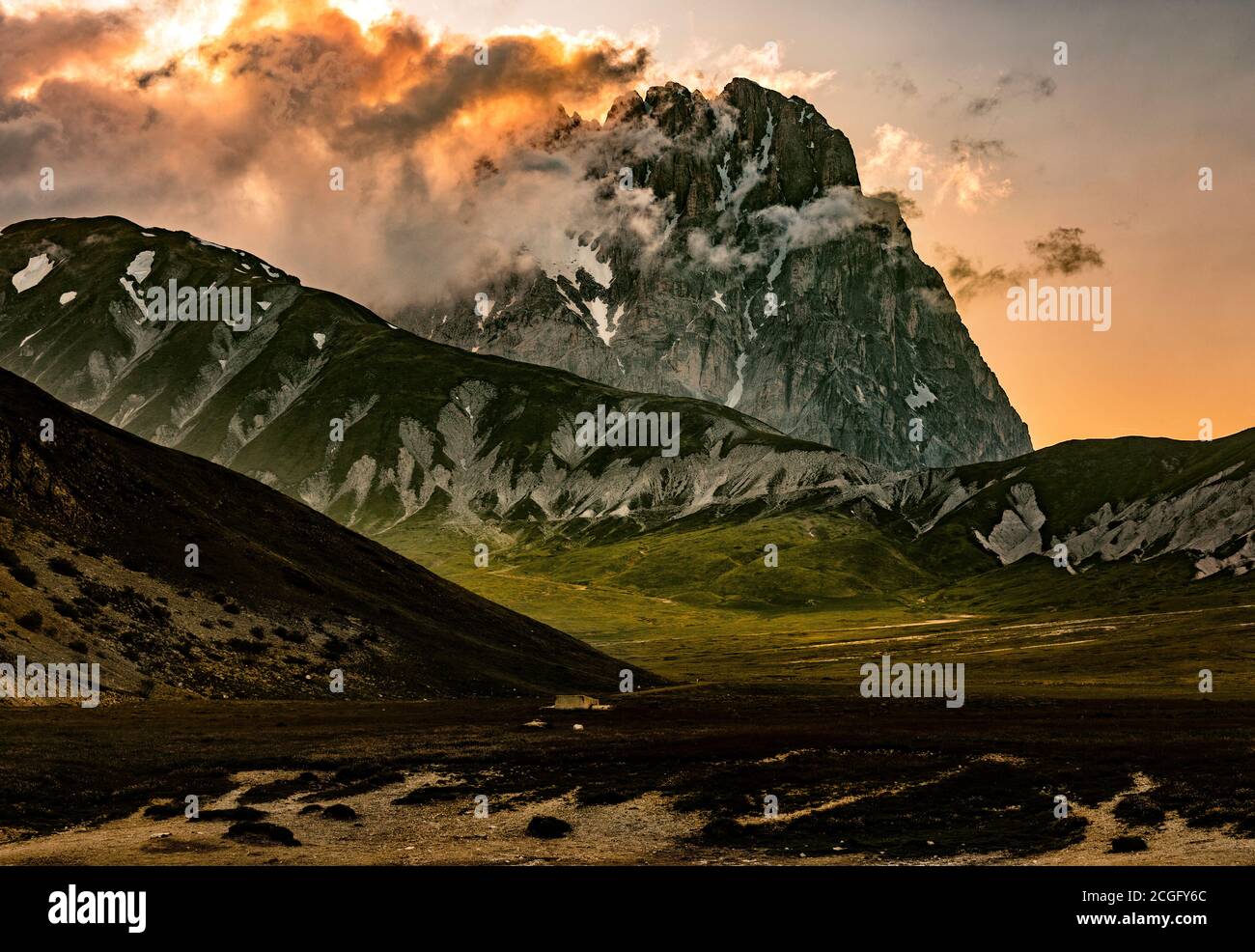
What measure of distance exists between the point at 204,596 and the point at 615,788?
72723 millimetres

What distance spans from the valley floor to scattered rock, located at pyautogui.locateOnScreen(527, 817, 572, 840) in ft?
1.70

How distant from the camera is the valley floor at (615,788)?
40.7m

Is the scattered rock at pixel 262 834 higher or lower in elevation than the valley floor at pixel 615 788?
higher

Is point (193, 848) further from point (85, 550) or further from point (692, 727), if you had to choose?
point (85, 550)

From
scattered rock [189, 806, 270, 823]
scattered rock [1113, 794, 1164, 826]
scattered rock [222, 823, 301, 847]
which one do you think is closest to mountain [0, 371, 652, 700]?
scattered rock [189, 806, 270, 823]

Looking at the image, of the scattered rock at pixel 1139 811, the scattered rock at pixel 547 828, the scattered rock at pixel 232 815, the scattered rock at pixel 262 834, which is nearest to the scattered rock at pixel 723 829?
the scattered rock at pixel 547 828

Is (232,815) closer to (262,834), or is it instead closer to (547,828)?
(262,834)

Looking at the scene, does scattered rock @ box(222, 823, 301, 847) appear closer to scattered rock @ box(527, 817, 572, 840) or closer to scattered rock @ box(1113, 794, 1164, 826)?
scattered rock @ box(527, 817, 572, 840)

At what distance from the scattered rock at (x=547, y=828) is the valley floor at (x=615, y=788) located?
52cm

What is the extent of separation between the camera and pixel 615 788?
55812 millimetres

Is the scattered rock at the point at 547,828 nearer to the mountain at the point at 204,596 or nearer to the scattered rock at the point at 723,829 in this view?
the scattered rock at the point at 723,829

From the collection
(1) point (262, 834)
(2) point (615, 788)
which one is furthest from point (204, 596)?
(1) point (262, 834)
